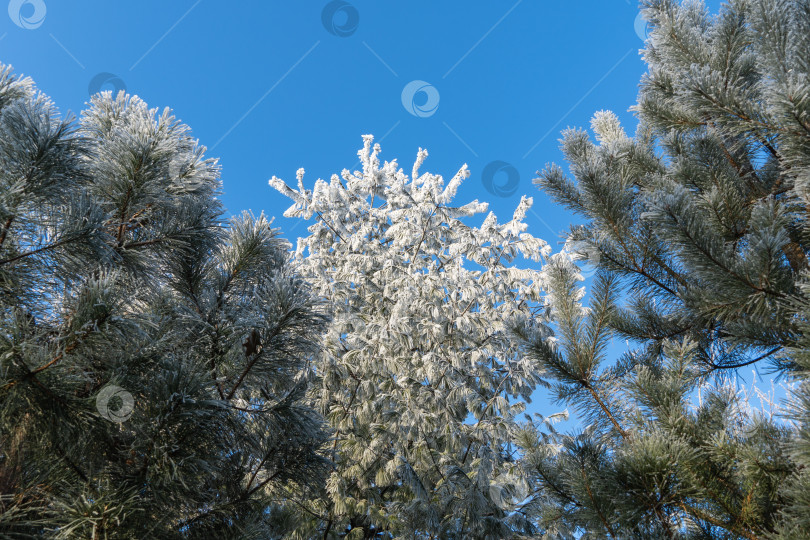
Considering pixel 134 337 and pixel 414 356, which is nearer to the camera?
pixel 134 337

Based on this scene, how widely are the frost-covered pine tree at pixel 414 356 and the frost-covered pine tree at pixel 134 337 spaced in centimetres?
332

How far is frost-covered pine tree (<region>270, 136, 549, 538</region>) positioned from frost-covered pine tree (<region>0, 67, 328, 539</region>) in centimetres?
332

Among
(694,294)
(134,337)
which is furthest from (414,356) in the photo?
(134,337)

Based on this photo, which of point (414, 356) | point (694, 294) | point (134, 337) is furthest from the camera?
point (414, 356)

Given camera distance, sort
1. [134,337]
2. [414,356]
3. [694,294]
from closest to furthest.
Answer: [134,337], [694,294], [414,356]

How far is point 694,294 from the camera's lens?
3240 mm

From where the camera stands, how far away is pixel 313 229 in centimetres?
1032

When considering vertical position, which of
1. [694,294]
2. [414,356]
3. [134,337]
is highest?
[414,356]

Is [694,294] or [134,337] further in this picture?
[694,294]

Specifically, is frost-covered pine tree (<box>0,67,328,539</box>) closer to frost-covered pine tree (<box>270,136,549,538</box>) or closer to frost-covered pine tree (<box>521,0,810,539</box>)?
frost-covered pine tree (<box>521,0,810,539</box>)

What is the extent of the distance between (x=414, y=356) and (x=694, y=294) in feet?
18.3

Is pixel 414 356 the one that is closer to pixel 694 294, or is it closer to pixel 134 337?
pixel 694 294

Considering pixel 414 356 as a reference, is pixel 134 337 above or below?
below

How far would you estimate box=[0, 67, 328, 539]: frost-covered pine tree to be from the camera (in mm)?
2268
